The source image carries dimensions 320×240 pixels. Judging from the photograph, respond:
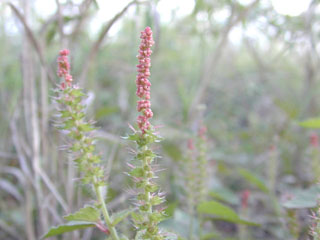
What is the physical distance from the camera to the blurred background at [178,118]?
6.91ft

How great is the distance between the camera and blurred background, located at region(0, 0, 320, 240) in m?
2.11

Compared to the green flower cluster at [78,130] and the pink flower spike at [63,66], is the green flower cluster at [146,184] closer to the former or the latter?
the green flower cluster at [78,130]

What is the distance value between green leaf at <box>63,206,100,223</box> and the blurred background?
6.4 inches

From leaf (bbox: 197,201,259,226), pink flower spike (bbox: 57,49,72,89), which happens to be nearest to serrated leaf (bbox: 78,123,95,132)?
pink flower spike (bbox: 57,49,72,89)

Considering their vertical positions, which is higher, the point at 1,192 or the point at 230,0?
the point at 230,0

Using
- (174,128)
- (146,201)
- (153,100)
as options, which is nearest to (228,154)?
(174,128)

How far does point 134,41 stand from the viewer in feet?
10.9

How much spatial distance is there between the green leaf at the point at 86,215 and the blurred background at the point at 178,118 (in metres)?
0.16

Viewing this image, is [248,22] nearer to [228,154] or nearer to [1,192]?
[228,154]

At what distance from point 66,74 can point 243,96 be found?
3.48 meters

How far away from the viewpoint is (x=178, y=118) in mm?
3732

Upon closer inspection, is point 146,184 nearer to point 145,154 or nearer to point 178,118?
point 145,154

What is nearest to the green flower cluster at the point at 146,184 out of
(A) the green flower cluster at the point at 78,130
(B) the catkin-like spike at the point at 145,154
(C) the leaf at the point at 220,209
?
(B) the catkin-like spike at the point at 145,154

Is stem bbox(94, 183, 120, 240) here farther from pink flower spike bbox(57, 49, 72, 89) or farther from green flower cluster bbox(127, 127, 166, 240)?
pink flower spike bbox(57, 49, 72, 89)
